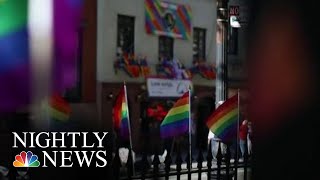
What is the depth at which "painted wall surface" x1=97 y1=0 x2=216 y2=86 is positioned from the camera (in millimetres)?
15859

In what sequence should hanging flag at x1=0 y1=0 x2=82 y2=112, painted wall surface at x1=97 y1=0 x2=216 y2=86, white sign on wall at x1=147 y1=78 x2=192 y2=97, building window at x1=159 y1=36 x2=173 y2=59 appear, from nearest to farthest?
hanging flag at x1=0 y1=0 x2=82 y2=112 → painted wall surface at x1=97 y1=0 x2=216 y2=86 → white sign on wall at x1=147 y1=78 x2=192 y2=97 → building window at x1=159 y1=36 x2=173 y2=59

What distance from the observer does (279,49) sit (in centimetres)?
132

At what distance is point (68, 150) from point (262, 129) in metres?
3.42

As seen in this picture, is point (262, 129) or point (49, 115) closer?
point (262, 129)

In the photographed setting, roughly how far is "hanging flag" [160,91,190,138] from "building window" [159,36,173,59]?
12.7 metres

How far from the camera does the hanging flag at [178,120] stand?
5.31m

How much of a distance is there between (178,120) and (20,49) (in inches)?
252

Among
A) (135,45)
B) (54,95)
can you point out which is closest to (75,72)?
(135,45)

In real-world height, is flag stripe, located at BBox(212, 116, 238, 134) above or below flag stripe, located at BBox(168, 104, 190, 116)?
below

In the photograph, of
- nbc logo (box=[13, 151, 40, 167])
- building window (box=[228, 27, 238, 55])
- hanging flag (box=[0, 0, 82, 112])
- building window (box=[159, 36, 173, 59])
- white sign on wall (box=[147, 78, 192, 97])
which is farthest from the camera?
building window (box=[159, 36, 173, 59])

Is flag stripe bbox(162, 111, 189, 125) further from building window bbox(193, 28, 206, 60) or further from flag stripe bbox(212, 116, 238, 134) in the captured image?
building window bbox(193, 28, 206, 60)

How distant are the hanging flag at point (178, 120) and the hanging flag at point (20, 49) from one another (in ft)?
13.9

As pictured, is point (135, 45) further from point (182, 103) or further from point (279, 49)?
point (279, 49)

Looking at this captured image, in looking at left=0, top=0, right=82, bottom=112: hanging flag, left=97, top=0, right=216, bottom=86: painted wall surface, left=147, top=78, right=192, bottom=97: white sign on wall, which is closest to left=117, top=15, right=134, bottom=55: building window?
left=97, top=0, right=216, bottom=86: painted wall surface
